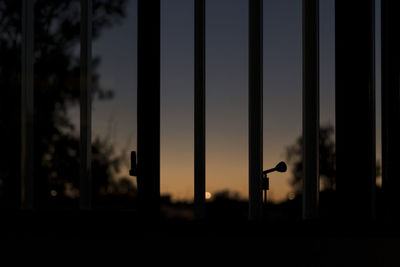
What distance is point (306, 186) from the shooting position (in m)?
2.01

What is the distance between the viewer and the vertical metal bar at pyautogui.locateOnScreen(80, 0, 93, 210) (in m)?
2.09

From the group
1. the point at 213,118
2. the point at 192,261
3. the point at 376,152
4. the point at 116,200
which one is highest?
the point at 213,118

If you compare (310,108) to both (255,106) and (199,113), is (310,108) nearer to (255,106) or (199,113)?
(255,106)

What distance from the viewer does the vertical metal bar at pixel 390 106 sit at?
6.50 ft

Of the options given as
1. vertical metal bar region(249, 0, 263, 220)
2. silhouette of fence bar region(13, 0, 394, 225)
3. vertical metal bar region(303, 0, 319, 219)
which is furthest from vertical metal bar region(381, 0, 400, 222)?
vertical metal bar region(249, 0, 263, 220)

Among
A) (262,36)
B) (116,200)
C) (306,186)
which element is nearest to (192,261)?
(116,200)

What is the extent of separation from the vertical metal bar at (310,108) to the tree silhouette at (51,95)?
3.14 ft

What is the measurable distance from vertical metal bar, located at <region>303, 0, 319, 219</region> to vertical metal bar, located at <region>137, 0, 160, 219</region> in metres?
0.74

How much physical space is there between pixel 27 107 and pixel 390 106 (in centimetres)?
185

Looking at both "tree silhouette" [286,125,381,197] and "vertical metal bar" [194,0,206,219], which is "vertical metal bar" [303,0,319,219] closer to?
"tree silhouette" [286,125,381,197]

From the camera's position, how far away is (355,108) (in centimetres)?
200

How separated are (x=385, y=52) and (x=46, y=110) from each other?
1.76 meters

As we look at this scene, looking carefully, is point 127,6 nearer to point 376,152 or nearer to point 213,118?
point 213,118

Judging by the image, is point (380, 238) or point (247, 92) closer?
point (380, 238)
